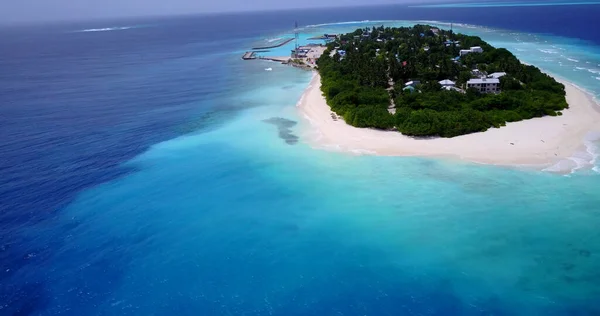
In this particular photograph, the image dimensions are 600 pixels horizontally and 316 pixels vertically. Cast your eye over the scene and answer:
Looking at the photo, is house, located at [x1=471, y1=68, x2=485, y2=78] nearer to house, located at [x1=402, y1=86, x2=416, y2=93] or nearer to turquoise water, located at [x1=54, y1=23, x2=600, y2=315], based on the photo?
house, located at [x1=402, y1=86, x2=416, y2=93]

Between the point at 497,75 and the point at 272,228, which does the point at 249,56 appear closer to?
the point at 497,75

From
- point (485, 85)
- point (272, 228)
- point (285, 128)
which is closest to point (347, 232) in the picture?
point (272, 228)

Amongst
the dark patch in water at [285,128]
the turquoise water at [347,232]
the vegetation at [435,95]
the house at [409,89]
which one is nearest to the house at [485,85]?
the vegetation at [435,95]

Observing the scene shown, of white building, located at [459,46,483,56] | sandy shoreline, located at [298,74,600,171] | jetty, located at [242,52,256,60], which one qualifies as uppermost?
jetty, located at [242,52,256,60]

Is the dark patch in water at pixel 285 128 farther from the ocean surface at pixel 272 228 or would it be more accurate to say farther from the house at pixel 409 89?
the house at pixel 409 89

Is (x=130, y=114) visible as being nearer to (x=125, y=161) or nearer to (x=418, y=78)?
(x=125, y=161)

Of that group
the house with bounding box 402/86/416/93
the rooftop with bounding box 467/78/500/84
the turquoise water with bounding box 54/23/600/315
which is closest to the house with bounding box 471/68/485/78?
the rooftop with bounding box 467/78/500/84

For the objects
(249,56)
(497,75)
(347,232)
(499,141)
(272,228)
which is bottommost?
(347,232)

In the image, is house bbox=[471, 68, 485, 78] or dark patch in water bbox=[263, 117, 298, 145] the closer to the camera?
dark patch in water bbox=[263, 117, 298, 145]
